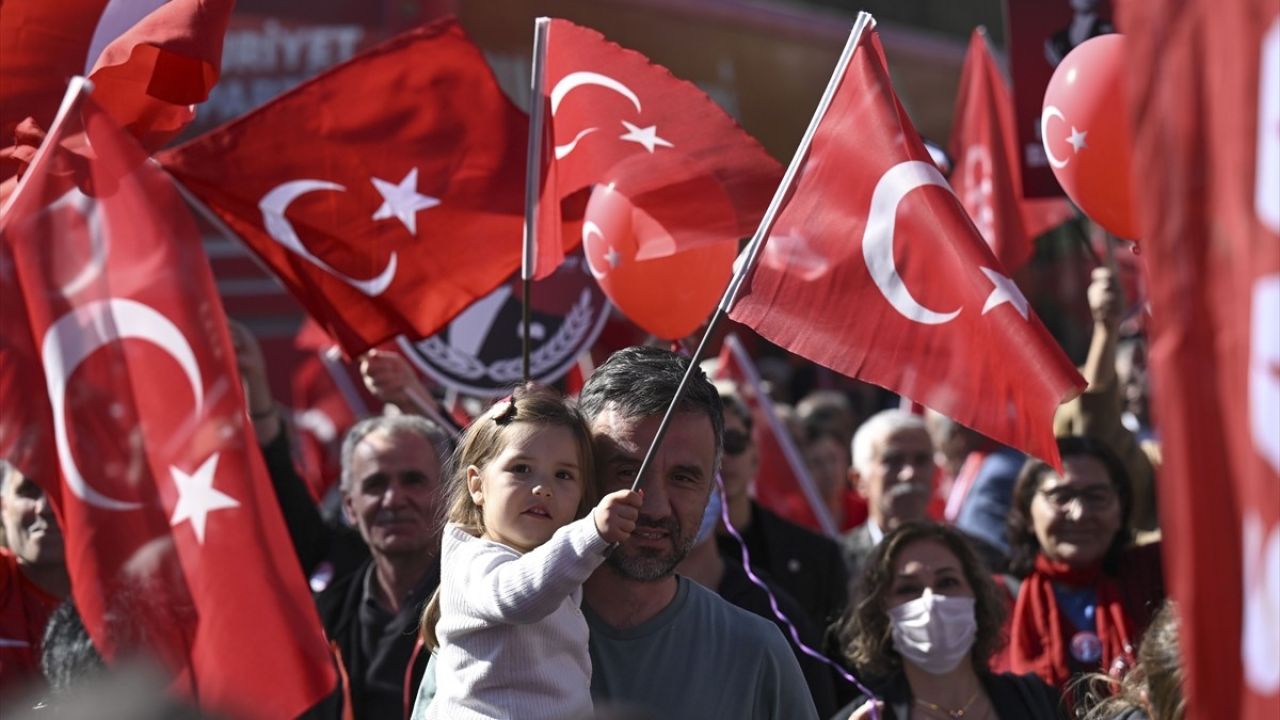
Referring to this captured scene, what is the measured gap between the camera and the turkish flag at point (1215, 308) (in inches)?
89.9

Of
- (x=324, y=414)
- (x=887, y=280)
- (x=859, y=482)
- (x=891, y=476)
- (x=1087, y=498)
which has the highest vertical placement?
(x=887, y=280)

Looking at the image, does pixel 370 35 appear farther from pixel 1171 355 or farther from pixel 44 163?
pixel 1171 355

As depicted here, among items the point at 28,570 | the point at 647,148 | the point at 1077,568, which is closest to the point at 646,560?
the point at 647,148

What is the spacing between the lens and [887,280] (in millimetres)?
3738

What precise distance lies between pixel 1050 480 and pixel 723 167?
1405 millimetres

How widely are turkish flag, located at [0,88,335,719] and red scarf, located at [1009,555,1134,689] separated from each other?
227 cm

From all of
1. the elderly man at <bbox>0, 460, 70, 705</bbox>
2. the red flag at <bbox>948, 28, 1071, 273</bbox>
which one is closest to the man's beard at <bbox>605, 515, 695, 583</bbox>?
the elderly man at <bbox>0, 460, 70, 705</bbox>

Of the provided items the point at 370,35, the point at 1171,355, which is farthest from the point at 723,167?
the point at 370,35

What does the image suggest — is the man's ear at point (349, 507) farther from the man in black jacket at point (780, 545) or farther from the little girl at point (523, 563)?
the little girl at point (523, 563)

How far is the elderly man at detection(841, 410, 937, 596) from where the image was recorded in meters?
6.07

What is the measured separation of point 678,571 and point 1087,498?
1.27m

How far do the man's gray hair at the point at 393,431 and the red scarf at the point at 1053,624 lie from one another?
1736mm

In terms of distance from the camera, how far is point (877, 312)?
3727 millimetres

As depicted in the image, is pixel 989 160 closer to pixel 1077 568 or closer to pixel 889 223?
pixel 1077 568
